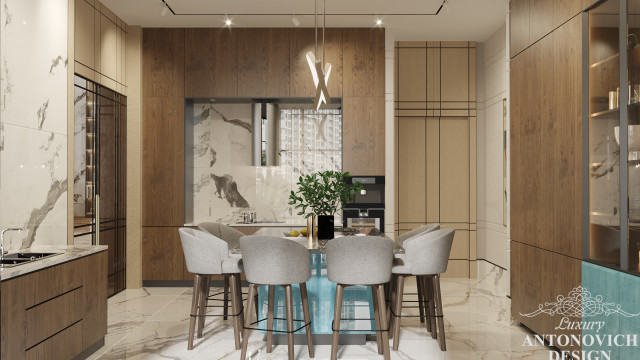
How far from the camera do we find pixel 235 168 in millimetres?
6738

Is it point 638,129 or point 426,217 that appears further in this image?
point 426,217

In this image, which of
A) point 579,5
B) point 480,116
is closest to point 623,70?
point 579,5

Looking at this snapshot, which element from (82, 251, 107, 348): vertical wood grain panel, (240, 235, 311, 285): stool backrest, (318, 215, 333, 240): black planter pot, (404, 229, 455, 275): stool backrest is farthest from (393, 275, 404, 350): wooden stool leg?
(82, 251, 107, 348): vertical wood grain panel

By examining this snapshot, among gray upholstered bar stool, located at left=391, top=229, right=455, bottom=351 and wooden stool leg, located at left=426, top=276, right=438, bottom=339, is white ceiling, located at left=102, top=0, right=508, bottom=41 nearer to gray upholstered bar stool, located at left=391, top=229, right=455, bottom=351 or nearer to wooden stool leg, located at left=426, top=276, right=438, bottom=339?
gray upholstered bar stool, located at left=391, top=229, right=455, bottom=351

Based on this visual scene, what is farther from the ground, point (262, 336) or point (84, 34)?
point (84, 34)

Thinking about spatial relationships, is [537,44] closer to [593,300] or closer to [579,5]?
[579,5]

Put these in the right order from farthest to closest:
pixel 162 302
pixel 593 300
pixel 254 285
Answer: pixel 162 302 → pixel 254 285 → pixel 593 300

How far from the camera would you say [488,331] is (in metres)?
4.38

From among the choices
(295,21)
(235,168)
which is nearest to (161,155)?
(235,168)

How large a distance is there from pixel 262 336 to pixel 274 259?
3.72 feet

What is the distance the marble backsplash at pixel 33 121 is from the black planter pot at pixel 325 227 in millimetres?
2204

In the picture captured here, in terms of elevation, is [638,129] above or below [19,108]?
below

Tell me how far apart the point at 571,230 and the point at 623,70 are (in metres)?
1.11

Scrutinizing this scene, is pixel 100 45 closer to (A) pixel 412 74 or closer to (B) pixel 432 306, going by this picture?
(A) pixel 412 74
